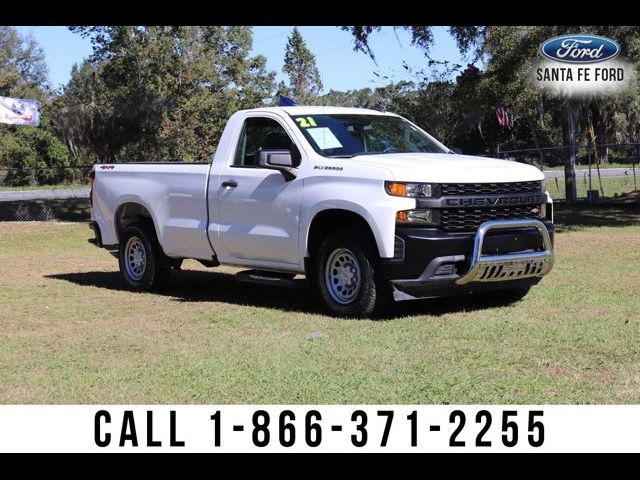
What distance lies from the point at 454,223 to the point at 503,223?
1.57 ft

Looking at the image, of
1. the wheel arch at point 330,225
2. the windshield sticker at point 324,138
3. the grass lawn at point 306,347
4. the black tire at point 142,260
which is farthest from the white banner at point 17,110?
the wheel arch at point 330,225

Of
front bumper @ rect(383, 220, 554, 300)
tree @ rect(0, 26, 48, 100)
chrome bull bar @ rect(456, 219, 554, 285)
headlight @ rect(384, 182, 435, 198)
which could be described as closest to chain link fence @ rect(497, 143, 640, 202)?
chrome bull bar @ rect(456, 219, 554, 285)

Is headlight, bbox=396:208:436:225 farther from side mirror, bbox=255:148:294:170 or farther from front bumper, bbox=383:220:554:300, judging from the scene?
side mirror, bbox=255:148:294:170

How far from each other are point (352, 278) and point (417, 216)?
957 millimetres

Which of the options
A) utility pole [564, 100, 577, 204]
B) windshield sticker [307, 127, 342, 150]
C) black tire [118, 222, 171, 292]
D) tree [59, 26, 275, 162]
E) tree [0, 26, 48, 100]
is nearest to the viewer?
windshield sticker [307, 127, 342, 150]

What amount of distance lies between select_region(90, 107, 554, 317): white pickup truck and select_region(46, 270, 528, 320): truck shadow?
1.20 ft

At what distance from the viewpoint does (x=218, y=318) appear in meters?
9.16

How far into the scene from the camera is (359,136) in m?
9.60

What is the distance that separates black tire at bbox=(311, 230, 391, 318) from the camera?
8.62 metres

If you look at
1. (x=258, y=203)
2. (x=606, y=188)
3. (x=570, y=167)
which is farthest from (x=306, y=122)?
(x=606, y=188)

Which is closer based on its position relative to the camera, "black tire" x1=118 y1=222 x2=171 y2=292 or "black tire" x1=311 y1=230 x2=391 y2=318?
"black tire" x1=311 y1=230 x2=391 y2=318

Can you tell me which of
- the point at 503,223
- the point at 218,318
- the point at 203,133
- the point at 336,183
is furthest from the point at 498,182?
the point at 203,133

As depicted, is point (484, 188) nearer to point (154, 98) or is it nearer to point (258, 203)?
point (258, 203)

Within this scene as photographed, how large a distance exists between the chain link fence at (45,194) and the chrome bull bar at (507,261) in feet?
60.4
